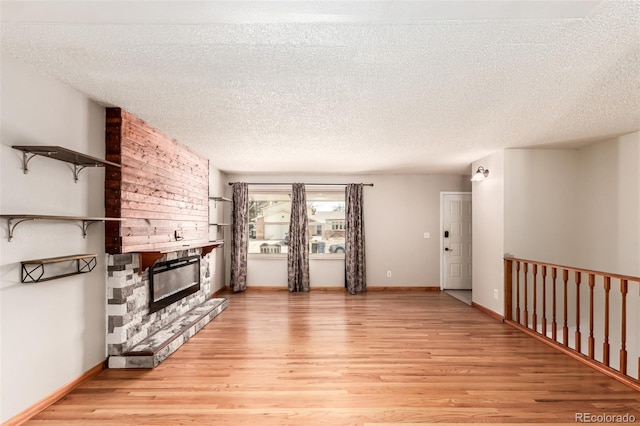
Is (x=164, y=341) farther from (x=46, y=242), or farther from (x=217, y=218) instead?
(x=217, y=218)

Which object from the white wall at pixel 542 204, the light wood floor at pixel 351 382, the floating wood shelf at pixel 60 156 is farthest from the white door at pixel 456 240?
the floating wood shelf at pixel 60 156

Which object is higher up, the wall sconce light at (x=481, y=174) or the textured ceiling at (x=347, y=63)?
the textured ceiling at (x=347, y=63)

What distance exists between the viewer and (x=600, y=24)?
6.31 feet

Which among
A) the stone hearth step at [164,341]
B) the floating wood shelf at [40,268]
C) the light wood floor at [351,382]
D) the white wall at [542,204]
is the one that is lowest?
the light wood floor at [351,382]

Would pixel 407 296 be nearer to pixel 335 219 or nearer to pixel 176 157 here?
pixel 335 219

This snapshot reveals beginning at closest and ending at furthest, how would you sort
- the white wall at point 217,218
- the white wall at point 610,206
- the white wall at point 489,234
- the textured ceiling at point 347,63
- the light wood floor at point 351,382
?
the textured ceiling at point 347,63, the light wood floor at point 351,382, the white wall at point 610,206, the white wall at point 489,234, the white wall at point 217,218

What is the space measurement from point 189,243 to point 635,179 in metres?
5.90

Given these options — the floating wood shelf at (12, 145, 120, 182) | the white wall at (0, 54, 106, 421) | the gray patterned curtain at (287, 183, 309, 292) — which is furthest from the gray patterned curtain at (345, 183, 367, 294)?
the floating wood shelf at (12, 145, 120, 182)

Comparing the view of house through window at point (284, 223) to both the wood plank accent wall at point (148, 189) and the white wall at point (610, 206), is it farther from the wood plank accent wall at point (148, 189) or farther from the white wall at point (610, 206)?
the white wall at point (610, 206)

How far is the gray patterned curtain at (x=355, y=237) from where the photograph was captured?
7.12 metres

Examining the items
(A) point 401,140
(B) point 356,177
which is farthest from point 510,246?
(B) point 356,177

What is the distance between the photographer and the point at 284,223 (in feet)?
24.6

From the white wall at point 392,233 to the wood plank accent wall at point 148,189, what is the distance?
7.79ft

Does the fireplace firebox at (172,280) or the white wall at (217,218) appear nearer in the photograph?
the fireplace firebox at (172,280)
